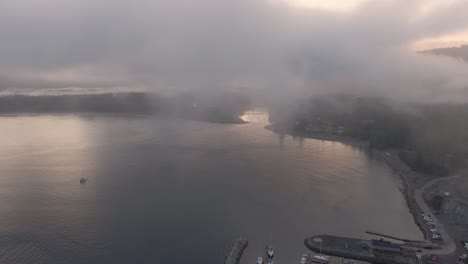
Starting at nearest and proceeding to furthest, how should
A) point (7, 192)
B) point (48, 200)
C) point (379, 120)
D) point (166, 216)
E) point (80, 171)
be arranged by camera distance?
point (166, 216) → point (48, 200) → point (7, 192) → point (80, 171) → point (379, 120)

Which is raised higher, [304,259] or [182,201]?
[182,201]

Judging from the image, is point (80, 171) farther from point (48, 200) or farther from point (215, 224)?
point (215, 224)

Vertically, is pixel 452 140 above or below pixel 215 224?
above

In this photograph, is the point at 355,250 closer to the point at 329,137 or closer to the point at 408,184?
the point at 408,184

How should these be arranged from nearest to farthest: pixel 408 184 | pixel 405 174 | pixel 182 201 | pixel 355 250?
1. pixel 355 250
2. pixel 182 201
3. pixel 408 184
4. pixel 405 174

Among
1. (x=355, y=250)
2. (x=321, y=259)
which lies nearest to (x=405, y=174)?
(x=355, y=250)

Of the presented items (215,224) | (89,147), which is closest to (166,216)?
(215,224)
